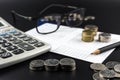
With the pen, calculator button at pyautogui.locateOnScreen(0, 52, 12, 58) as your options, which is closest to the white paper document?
the pen

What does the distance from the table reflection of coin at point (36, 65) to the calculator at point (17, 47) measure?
24 mm

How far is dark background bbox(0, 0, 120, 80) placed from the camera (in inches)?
19.5

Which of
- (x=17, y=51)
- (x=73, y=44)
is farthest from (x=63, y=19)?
(x=17, y=51)

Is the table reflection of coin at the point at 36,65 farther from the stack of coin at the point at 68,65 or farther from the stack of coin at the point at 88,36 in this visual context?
the stack of coin at the point at 88,36

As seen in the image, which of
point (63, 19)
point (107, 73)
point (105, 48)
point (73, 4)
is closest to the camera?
point (107, 73)

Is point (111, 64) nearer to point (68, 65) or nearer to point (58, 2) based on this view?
point (68, 65)

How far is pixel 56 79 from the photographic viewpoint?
49cm

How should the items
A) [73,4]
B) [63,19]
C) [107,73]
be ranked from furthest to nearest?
[73,4], [63,19], [107,73]

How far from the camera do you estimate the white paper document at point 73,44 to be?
0.56 metres

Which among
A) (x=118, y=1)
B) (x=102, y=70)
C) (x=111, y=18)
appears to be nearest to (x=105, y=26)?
(x=111, y=18)

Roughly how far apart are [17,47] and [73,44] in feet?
0.48

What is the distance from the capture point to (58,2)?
0.93m

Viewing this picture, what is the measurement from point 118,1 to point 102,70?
1.60 ft

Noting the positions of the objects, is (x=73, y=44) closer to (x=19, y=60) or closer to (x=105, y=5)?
(x=19, y=60)
